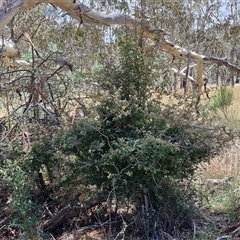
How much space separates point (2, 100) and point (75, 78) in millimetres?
927

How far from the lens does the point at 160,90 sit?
10.3ft

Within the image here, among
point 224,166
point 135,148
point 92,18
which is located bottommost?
point 224,166

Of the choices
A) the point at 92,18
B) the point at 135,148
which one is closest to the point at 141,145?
the point at 135,148

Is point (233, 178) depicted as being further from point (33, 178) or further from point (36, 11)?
point (36, 11)

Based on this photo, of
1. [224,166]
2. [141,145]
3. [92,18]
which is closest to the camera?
[141,145]

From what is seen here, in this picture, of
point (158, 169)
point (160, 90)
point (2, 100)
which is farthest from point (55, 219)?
point (2, 100)

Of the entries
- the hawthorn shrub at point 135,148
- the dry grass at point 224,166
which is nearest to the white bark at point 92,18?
the hawthorn shrub at point 135,148

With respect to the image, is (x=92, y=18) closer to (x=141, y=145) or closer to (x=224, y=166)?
(x=224, y=166)

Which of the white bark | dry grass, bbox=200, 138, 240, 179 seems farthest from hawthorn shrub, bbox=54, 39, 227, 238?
dry grass, bbox=200, 138, 240, 179

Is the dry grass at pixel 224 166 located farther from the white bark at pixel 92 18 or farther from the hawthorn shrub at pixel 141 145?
the hawthorn shrub at pixel 141 145

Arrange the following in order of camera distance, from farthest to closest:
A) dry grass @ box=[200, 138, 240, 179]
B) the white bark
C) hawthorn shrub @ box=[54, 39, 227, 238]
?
dry grass @ box=[200, 138, 240, 179], the white bark, hawthorn shrub @ box=[54, 39, 227, 238]

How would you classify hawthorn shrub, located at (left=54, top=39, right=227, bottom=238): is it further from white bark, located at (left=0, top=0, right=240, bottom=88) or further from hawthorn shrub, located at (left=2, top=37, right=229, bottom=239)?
white bark, located at (left=0, top=0, right=240, bottom=88)

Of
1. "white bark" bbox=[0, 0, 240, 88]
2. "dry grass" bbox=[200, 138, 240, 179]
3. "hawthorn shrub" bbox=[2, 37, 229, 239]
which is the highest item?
"white bark" bbox=[0, 0, 240, 88]

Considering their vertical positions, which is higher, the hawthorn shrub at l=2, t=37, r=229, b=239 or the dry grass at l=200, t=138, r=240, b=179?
the hawthorn shrub at l=2, t=37, r=229, b=239
